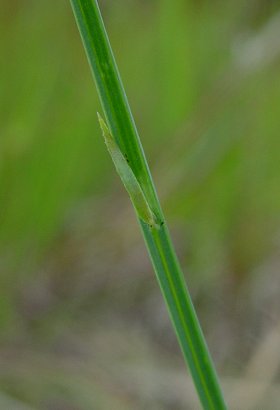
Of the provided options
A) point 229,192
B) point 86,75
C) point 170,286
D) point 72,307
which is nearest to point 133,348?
point 72,307

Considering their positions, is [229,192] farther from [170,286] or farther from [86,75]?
[170,286]

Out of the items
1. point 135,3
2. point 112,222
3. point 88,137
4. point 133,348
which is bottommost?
point 133,348

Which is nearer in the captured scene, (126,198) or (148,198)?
(148,198)

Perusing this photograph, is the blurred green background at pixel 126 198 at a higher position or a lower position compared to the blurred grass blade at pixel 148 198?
higher

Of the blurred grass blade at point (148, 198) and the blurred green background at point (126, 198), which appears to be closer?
the blurred grass blade at point (148, 198)

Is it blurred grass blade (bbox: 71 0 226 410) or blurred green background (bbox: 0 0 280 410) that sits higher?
blurred green background (bbox: 0 0 280 410)
